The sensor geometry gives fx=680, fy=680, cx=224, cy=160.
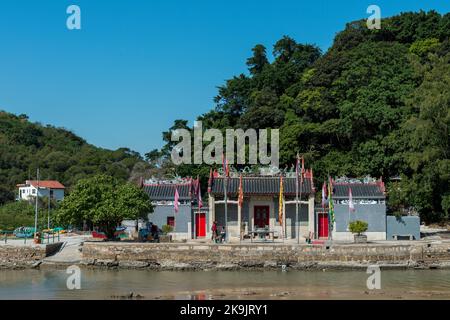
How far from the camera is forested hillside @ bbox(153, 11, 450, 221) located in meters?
44.8

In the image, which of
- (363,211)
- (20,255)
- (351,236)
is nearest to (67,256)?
(20,255)

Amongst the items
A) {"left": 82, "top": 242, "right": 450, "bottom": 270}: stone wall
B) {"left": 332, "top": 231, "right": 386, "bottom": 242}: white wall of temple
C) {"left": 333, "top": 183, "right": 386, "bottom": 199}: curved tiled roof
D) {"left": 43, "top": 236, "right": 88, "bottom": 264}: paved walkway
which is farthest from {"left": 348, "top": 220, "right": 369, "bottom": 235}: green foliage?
{"left": 43, "top": 236, "right": 88, "bottom": 264}: paved walkway

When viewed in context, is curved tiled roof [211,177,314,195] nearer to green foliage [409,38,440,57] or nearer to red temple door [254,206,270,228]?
red temple door [254,206,270,228]

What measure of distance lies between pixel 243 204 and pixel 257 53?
3844 centimetres

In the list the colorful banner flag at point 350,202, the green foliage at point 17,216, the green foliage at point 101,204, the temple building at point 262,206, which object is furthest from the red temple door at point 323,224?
the green foliage at point 17,216

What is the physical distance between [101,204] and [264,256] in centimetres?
1032

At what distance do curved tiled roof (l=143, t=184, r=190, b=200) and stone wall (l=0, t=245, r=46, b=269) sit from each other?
29.3 ft

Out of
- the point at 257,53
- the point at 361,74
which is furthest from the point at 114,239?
the point at 257,53

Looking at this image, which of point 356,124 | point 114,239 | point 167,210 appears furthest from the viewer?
point 356,124

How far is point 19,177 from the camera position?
97062 mm

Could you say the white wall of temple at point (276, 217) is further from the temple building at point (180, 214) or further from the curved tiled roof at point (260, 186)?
the temple building at point (180, 214)

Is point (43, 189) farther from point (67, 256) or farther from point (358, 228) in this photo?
point (358, 228)

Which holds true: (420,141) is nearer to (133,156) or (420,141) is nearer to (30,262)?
(30,262)

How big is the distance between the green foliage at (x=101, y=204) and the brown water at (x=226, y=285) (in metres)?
4.40
